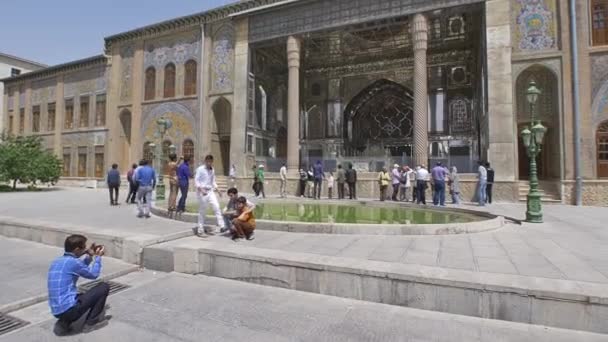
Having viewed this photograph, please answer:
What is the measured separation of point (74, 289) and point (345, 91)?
73.6 feet

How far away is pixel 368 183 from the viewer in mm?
15281

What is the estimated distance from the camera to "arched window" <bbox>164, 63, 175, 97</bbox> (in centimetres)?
2217

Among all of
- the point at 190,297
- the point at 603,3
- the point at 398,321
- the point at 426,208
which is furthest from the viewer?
the point at 603,3

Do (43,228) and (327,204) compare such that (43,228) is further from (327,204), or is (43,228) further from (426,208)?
(426,208)

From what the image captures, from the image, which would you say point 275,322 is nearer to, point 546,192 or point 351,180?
point 351,180

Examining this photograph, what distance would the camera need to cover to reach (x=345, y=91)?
23.9 meters

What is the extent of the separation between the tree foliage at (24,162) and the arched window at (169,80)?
323 inches

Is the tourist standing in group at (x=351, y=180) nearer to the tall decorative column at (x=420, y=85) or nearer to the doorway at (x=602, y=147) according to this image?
the tall decorative column at (x=420, y=85)

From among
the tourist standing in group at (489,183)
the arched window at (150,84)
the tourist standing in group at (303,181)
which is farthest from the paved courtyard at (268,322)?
the arched window at (150,84)

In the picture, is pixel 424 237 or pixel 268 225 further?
pixel 268 225

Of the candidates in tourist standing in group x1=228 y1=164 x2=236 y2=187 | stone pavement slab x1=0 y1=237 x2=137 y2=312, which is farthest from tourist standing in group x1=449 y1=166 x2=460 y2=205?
stone pavement slab x1=0 y1=237 x2=137 y2=312

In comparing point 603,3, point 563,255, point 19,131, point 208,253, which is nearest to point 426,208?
point 563,255

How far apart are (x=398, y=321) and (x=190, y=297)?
2.18 m

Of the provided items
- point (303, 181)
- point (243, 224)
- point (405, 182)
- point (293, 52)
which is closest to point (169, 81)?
point (293, 52)
